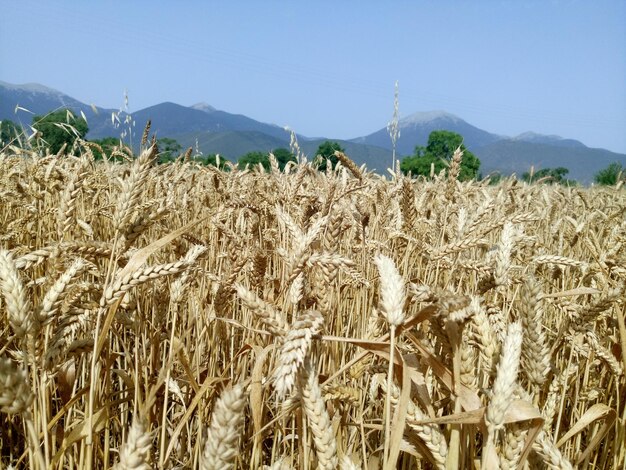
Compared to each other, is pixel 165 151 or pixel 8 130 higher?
pixel 8 130

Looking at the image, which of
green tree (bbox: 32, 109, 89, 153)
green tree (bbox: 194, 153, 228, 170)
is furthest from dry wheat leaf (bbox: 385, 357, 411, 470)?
green tree (bbox: 194, 153, 228, 170)

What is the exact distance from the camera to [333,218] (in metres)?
2.17

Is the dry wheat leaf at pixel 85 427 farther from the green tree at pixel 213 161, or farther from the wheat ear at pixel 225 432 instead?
the green tree at pixel 213 161

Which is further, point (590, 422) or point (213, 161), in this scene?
point (213, 161)

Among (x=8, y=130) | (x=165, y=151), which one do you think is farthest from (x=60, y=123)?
(x=8, y=130)

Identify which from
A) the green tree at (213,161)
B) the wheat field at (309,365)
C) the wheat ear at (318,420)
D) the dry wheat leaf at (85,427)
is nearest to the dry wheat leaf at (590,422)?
the wheat field at (309,365)

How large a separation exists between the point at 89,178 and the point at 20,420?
238 cm

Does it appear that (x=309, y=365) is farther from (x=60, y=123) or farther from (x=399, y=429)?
(x=60, y=123)

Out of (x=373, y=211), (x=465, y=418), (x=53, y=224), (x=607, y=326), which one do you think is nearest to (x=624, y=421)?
(x=607, y=326)

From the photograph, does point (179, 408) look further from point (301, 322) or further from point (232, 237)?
point (301, 322)

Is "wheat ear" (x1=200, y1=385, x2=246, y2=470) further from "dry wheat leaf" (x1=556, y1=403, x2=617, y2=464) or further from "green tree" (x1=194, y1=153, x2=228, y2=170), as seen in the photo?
"green tree" (x1=194, y1=153, x2=228, y2=170)

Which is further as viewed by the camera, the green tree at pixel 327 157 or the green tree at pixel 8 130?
the green tree at pixel 327 157

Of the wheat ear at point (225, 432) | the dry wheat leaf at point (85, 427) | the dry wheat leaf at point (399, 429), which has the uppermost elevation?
the wheat ear at point (225, 432)

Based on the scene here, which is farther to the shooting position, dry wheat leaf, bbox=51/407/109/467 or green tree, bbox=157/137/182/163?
green tree, bbox=157/137/182/163
